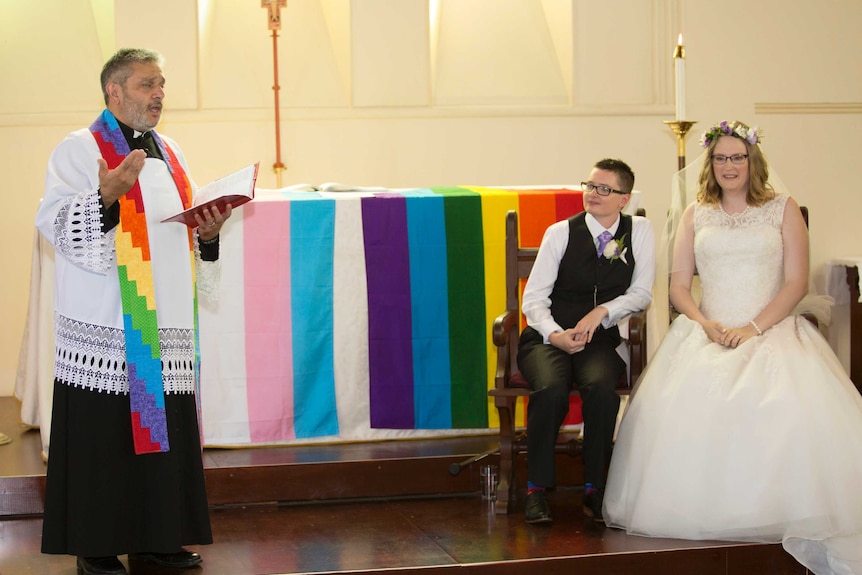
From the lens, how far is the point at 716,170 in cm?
416

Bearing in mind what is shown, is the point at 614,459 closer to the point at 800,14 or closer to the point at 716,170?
the point at 716,170

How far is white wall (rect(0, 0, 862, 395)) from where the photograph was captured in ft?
20.4

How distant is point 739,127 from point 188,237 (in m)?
2.16

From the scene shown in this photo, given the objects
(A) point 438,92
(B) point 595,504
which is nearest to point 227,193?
(B) point 595,504

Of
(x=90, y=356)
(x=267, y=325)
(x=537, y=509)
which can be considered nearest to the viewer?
(x=90, y=356)

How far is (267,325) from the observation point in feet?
15.1

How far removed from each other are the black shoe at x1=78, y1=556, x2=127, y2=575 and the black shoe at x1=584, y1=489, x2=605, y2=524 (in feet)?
5.37

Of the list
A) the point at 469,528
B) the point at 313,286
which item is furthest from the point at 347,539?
the point at 313,286

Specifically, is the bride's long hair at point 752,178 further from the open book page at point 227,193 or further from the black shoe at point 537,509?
the open book page at point 227,193

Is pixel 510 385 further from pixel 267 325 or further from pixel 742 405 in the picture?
pixel 267 325

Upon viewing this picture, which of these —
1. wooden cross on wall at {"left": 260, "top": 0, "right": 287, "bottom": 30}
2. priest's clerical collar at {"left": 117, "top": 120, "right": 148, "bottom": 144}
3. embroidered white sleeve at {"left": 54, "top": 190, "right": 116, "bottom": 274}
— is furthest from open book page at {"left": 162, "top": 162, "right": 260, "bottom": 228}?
wooden cross on wall at {"left": 260, "top": 0, "right": 287, "bottom": 30}

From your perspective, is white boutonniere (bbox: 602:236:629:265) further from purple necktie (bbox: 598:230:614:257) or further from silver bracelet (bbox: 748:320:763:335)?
silver bracelet (bbox: 748:320:763:335)

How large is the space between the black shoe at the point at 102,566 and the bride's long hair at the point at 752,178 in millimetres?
2575

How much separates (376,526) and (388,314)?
111 cm
